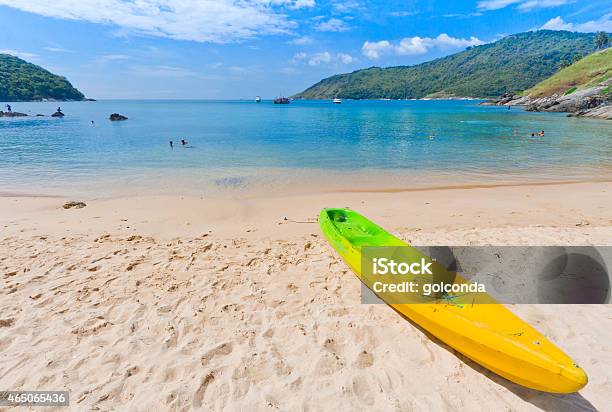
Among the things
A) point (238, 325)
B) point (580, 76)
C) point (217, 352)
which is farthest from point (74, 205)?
point (580, 76)

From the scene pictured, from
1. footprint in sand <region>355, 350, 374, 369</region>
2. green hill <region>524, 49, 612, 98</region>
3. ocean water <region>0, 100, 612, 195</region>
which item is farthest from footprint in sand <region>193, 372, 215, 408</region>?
green hill <region>524, 49, 612, 98</region>

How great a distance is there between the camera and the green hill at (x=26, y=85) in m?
140

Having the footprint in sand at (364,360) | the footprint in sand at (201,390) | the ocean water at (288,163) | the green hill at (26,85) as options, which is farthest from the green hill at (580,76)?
the green hill at (26,85)

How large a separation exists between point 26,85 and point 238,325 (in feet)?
646

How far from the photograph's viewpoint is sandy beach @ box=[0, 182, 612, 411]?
14.8 feet

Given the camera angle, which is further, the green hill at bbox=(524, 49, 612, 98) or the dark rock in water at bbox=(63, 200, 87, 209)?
the green hill at bbox=(524, 49, 612, 98)

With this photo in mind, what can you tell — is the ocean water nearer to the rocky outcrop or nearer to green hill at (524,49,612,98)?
the rocky outcrop

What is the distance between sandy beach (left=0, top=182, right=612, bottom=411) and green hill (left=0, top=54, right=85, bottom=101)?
602ft

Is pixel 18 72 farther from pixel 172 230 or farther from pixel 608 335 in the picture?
pixel 608 335

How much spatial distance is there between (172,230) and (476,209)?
1137 cm

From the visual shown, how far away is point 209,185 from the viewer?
17.6m

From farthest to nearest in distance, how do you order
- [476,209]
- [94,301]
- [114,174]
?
1. [114,174]
2. [476,209]
3. [94,301]

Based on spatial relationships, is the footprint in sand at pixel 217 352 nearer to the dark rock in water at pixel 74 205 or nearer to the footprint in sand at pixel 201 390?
the footprint in sand at pixel 201 390

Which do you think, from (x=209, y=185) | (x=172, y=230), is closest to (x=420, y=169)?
(x=209, y=185)
